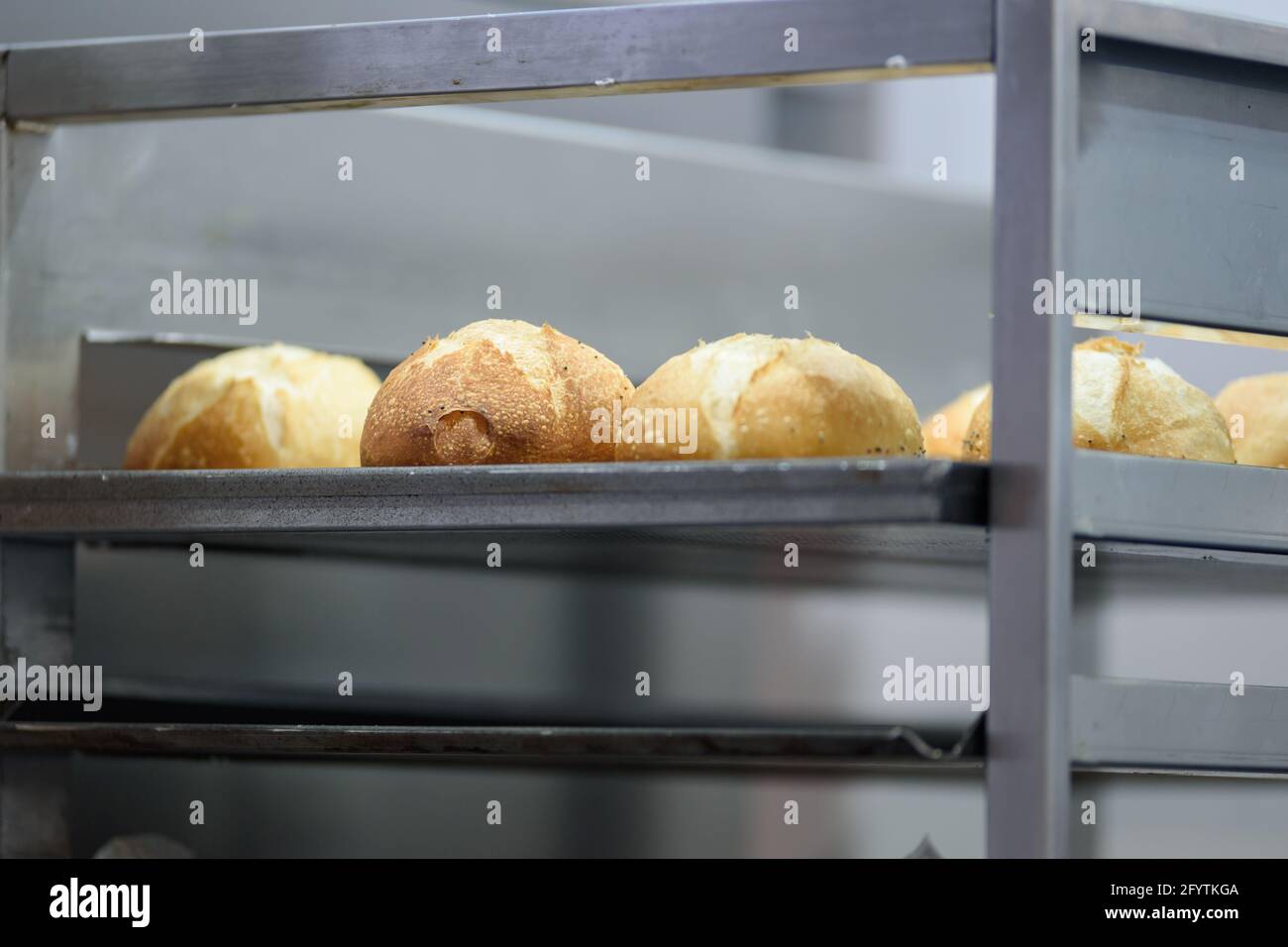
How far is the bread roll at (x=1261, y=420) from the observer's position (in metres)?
1.42

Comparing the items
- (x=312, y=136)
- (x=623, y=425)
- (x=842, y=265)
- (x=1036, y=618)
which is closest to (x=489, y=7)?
(x=312, y=136)

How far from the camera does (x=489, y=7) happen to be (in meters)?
2.43

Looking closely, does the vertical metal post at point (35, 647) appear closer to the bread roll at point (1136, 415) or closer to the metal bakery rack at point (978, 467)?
the metal bakery rack at point (978, 467)

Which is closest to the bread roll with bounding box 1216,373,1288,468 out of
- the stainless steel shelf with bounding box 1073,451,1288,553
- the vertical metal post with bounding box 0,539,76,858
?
the stainless steel shelf with bounding box 1073,451,1288,553

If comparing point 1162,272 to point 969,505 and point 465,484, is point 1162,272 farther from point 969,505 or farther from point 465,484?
point 465,484

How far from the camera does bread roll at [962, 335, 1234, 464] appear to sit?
1233mm

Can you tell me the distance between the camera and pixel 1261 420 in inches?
56.9

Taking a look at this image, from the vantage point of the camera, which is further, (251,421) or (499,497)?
(251,421)

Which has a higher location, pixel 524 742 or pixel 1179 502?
pixel 1179 502

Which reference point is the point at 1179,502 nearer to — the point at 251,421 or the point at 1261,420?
the point at 1261,420

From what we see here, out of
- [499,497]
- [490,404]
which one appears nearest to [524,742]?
[499,497]

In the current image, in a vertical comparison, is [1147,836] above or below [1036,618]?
below

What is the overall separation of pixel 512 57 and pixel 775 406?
0.40m
